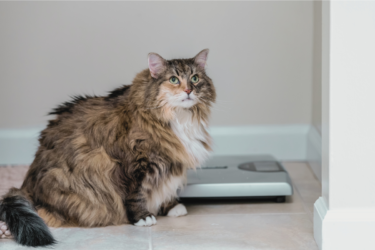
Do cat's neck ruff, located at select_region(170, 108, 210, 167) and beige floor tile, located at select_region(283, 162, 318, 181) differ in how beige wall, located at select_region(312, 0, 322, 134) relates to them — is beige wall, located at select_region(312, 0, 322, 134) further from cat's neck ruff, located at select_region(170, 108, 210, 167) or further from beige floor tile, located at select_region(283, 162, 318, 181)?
cat's neck ruff, located at select_region(170, 108, 210, 167)

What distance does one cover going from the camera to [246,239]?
5.41 feet

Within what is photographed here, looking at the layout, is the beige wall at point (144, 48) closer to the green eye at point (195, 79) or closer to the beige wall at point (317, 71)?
the beige wall at point (317, 71)

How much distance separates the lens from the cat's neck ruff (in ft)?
5.99

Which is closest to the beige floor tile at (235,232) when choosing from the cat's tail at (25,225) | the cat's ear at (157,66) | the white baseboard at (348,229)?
the white baseboard at (348,229)

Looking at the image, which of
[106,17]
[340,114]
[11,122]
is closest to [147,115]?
[340,114]

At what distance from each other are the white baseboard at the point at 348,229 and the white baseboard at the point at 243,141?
1.49 meters

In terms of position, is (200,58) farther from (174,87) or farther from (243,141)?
(243,141)

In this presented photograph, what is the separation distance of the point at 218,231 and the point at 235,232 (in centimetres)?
7

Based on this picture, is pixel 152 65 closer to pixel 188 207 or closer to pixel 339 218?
pixel 188 207

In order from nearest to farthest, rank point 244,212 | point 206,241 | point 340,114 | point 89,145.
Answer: point 340,114 < point 206,241 < point 89,145 < point 244,212

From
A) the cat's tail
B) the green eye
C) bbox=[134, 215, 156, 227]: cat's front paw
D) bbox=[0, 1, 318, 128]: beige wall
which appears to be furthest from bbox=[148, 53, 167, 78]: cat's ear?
bbox=[0, 1, 318, 128]: beige wall

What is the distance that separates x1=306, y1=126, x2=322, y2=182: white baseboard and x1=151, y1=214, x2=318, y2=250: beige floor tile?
682mm

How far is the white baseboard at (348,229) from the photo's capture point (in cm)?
145

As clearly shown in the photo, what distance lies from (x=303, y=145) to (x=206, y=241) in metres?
1.52
